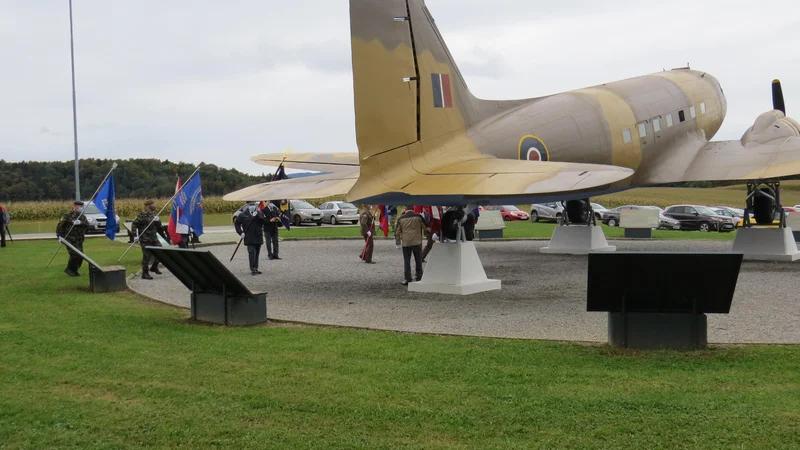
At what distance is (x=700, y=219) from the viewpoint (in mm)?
44375

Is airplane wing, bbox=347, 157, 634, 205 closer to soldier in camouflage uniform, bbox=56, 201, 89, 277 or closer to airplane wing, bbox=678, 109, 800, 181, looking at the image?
airplane wing, bbox=678, 109, 800, 181

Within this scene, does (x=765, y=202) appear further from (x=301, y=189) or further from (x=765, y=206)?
(x=301, y=189)

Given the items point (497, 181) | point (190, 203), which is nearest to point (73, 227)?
point (190, 203)

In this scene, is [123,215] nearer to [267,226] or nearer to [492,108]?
[267,226]

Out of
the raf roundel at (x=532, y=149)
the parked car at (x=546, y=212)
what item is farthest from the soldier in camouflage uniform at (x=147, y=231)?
the parked car at (x=546, y=212)

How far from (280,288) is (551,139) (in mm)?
7692

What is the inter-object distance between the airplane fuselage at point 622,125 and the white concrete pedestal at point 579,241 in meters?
3.43

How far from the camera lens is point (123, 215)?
57.8 meters

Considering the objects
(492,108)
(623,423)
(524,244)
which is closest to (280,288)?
(492,108)

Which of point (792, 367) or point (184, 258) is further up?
Answer: point (184, 258)

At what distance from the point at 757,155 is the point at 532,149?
836 centimetres

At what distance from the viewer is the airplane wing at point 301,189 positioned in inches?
647

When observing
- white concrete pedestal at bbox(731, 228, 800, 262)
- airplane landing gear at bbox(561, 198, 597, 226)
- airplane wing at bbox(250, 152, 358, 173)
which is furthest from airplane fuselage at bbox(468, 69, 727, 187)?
airplane wing at bbox(250, 152, 358, 173)

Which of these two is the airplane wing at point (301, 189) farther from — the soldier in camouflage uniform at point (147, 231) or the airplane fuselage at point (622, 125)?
the soldier in camouflage uniform at point (147, 231)
